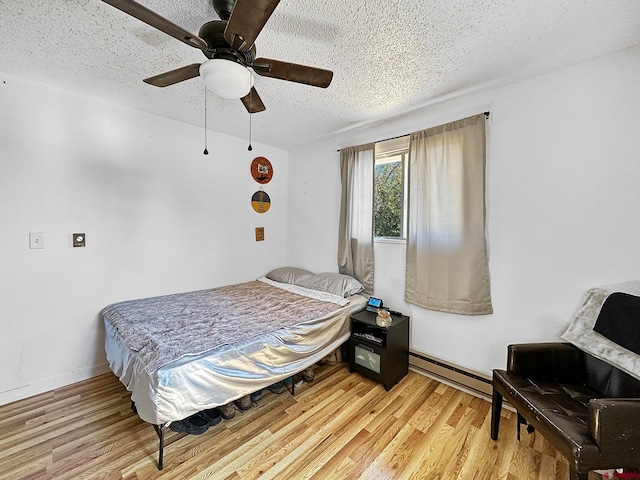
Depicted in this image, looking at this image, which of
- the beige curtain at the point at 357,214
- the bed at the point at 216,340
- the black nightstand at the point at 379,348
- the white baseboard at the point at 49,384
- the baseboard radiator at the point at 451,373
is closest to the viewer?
the bed at the point at 216,340

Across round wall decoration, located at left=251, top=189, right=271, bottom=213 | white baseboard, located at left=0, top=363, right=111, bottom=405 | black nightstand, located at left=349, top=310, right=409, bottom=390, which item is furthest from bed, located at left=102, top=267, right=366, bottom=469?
round wall decoration, located at left=251, top=189, right=271, bottom=213

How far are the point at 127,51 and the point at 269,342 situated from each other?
2.17 m

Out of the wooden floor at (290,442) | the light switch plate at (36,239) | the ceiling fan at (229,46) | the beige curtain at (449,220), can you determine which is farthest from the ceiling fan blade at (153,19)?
the wooden floor at (290,442)

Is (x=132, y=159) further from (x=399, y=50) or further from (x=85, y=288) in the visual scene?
(x=399, y=50)

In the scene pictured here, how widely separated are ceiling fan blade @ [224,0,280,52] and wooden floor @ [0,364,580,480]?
223 cm

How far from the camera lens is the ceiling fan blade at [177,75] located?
1.40 meters

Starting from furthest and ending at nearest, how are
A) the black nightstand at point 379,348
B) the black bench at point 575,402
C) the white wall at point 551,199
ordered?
the black nightstand at point 379,348
the white wall at point 551,199
the black bench at point 575,402

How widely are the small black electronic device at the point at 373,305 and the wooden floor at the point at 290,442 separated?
76 cm

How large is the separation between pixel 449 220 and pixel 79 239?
3.30 m

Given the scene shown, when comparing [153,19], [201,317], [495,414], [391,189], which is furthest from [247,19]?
[495,414]

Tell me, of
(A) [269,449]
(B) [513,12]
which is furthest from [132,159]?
(B) [513,12]

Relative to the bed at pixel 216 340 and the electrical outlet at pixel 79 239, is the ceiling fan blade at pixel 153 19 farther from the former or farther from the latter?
the electrical outlet at pixel 79 239

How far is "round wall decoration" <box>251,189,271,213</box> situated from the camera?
3.59 metres

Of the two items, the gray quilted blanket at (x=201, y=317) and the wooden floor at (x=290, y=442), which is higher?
the gray quilted blanket at (x=201, y=317)
